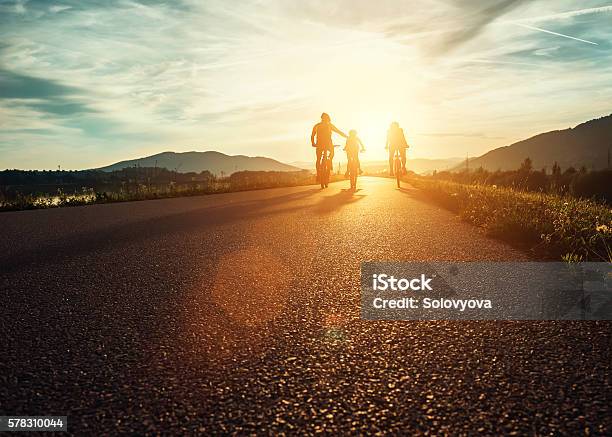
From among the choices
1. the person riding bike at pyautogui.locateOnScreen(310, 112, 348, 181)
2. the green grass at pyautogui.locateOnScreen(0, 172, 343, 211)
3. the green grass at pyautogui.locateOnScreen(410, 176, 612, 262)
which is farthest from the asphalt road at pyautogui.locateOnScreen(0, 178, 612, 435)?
the person riding bike at pyautogui.locateOnScreen(310, 112, 348, 181)

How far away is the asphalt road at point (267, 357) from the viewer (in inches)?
88.6

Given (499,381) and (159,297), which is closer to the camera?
(499,381)

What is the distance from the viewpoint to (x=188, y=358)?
2.96 metres

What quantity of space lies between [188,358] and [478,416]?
157 centimetres

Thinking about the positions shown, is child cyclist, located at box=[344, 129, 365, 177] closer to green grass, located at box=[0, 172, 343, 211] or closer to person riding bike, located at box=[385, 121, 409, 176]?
person riding bike, located at box=[385, 121, 409, 176]

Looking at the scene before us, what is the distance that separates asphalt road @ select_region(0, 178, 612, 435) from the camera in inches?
88.6

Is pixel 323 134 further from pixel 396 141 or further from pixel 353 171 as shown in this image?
pixel 396 141

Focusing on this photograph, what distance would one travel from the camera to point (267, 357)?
294cm

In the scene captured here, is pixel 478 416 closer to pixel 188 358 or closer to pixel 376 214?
pixel 188 358

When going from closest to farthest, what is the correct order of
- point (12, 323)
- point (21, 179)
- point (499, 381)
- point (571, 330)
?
point (499, 381) < point (571, 330) < point (12, 323) < point (21, 179)

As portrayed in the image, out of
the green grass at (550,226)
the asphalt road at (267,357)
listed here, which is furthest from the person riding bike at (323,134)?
the asphalt road at (267,357)

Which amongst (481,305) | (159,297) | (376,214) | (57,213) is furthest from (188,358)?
(57,213)

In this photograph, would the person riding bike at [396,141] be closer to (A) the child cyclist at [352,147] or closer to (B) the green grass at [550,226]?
(A) the child cyclist at [352,147]

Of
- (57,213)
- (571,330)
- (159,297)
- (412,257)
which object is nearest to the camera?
(571,330)
